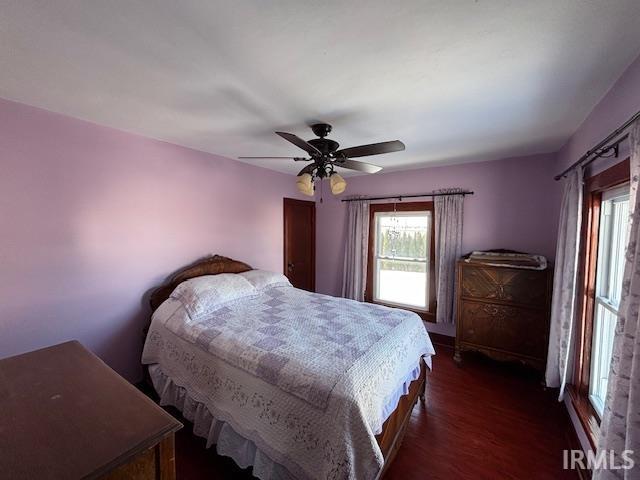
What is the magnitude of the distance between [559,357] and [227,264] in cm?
335

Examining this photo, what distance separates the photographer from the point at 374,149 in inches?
73.8

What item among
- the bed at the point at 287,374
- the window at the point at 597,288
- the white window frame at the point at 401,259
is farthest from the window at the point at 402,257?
the window at the point at 597,288

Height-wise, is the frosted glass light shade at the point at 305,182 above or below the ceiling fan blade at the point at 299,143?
below

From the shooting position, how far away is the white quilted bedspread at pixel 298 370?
4.24 ft

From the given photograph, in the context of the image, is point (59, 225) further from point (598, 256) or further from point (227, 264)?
point (598, 256)

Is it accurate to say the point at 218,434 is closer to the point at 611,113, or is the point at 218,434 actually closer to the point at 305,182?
the point at 305,182

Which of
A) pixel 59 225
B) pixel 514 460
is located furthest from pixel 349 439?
pixel 59 225

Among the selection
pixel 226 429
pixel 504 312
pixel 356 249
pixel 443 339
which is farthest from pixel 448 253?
pixel 226 429

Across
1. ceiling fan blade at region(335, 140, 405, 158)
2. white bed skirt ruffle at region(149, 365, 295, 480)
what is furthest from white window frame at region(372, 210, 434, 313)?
white bed skirt ruffle at region(149, 365, 295, 480)

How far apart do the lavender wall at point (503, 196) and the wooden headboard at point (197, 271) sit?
2448 mm

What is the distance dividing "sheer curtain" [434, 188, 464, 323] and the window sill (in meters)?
1.41

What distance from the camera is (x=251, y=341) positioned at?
1.79 metres

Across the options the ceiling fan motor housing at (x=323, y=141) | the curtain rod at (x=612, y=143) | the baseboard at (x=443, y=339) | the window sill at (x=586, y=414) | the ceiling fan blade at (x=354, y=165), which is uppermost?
the ceiling fan motor housing at (x=323, y=141)

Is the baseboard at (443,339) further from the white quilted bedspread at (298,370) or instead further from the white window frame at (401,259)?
the white quilted bedspread at (298,370)
